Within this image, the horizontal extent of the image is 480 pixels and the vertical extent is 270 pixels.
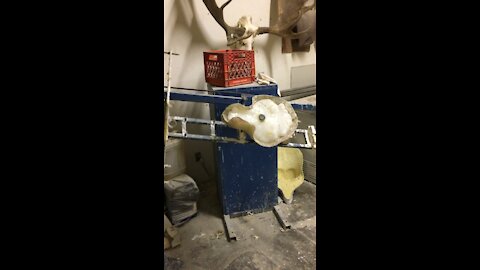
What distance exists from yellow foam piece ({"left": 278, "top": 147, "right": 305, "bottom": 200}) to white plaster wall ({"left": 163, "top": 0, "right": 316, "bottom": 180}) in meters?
0.69

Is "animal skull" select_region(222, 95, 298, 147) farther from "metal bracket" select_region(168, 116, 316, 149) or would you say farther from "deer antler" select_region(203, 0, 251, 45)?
"deer antler" select_region(203, 0, 251, 45)

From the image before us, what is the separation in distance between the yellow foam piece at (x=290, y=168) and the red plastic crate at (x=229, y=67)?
0.86 meters

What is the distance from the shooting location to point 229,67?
2008 mm

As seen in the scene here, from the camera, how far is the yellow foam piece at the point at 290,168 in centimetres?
267

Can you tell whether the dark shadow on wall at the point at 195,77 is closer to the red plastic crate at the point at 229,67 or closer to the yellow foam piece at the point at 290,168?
the red plastic crate at the point at 229,67

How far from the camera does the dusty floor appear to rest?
1.93 metres

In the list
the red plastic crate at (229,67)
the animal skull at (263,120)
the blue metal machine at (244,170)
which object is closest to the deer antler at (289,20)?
the red plastic crate at (229,67)

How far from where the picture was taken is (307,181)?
293 centimetres

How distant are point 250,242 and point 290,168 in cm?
86

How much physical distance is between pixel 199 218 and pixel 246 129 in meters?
1.16

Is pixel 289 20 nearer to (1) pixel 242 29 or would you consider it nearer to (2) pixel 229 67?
(1) pixel 242 29
